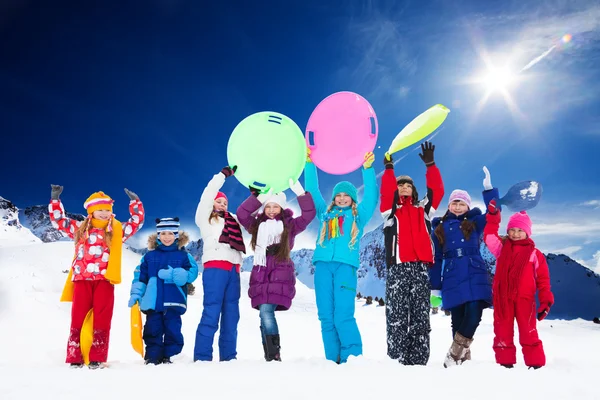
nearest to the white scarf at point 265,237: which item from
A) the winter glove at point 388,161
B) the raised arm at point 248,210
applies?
the raised arm at point 248,210

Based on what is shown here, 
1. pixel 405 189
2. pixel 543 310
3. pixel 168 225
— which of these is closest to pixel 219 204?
pixel 168 225

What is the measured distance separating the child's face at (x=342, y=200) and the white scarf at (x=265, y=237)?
0.61 meters

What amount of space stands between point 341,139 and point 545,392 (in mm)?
2834

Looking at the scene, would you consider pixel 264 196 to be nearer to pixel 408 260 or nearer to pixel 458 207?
pixel 408 260

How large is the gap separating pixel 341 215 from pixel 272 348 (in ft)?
4.68

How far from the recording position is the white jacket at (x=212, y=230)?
4.77 meters

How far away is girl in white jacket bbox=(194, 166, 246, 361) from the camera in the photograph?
14.9 ft

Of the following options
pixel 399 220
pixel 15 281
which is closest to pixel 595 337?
pixel 399 220

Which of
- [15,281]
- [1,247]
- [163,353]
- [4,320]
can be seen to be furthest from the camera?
[1,247]

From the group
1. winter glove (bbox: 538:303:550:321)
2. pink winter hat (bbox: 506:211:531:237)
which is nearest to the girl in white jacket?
pink winter hat (bbox: 506:211:531:237)

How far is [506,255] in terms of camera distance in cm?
482

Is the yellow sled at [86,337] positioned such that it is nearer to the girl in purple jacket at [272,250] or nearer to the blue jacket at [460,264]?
the girl in purple jacket at [272,250]

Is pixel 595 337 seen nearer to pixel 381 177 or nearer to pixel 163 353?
pixel 381 177

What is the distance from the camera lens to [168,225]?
203 inches
